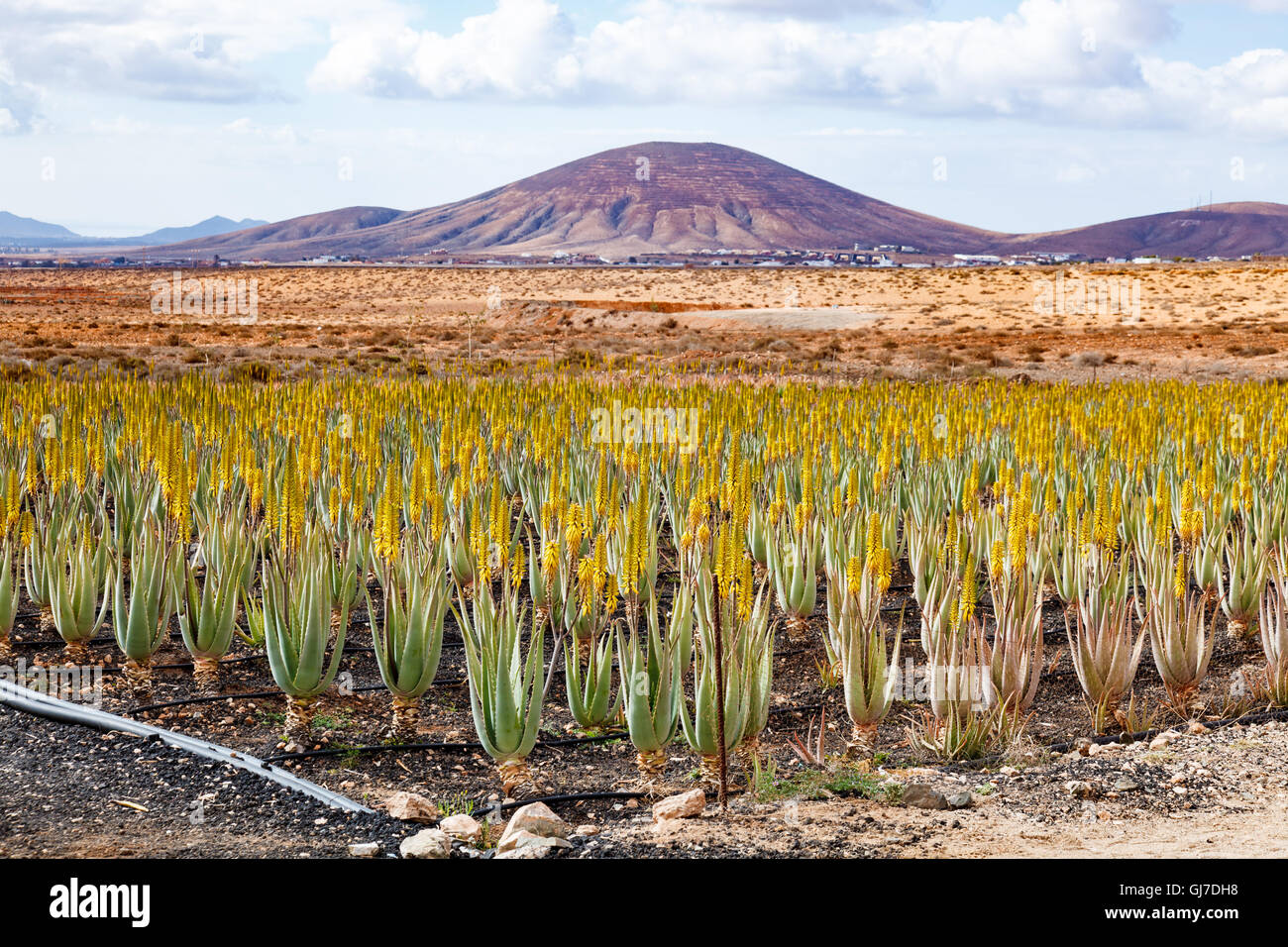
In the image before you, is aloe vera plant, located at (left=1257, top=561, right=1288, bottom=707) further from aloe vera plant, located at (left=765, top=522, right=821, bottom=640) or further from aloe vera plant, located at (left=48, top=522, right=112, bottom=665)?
aloe vera plant, located at (left=48, top=522, right=112, bottom=665)

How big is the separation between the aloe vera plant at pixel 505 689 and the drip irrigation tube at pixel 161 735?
1.62 ft

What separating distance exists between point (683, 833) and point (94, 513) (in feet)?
15.0

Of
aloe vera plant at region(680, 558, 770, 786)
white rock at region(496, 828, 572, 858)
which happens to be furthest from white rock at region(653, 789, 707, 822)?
Result: white rock at region(496, 828, 572, 858)

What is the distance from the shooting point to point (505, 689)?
3664mm

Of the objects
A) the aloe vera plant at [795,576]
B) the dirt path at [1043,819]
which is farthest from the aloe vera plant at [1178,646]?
the aloe vera plant at [795,576]

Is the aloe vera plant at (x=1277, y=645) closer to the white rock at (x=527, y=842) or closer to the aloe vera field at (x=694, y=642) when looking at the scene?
the aloe vera field at (x=694, y=642)

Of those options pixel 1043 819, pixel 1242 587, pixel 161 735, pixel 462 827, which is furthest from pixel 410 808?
pixel 1242 587

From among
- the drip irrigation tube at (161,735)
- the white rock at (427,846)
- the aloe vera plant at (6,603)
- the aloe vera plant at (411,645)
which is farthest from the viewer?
the aloe vera plant at (6,603)

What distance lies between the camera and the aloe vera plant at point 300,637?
13.9ft

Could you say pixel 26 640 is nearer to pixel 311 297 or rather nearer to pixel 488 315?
pixel 488 315

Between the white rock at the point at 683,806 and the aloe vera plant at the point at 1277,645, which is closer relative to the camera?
the white rock at the point at 683,806

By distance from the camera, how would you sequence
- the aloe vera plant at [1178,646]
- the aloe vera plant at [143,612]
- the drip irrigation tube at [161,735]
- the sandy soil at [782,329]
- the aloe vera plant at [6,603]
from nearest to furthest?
the drip irrigation tube at [161,735], the aloe vera plant at [1178,646], the aloe vera plant at [143,612], the aloe vera plant at [6,603], the sandy soil at [782,329]

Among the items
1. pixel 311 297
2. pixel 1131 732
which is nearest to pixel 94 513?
pixel 1131 732

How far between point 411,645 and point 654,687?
3.18ft
